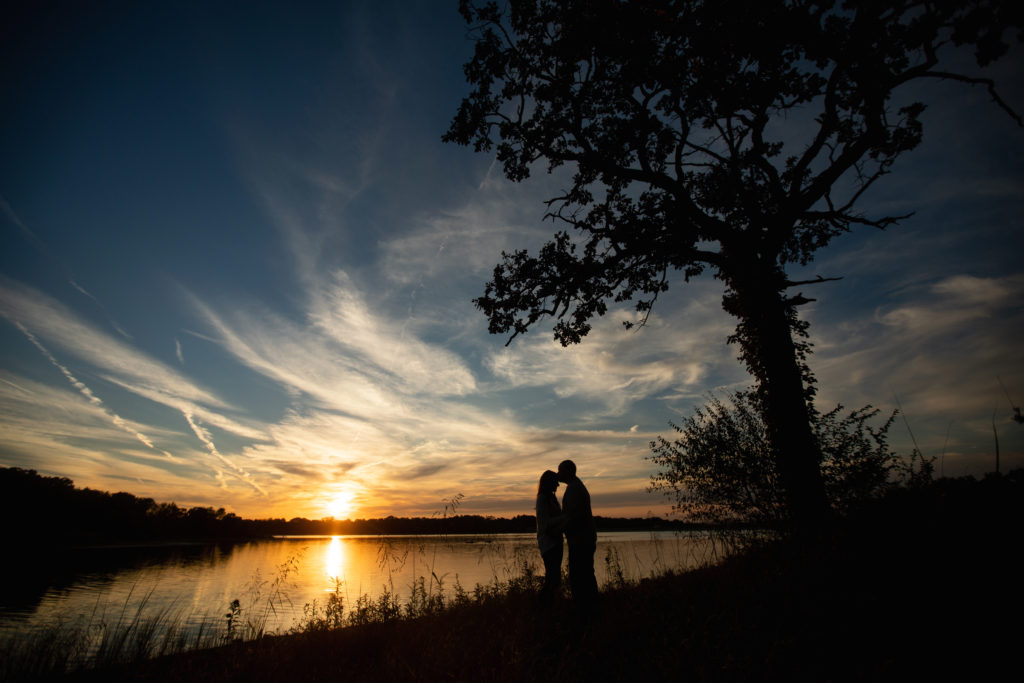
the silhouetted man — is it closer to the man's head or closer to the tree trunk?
the man's head

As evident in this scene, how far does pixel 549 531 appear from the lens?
6531 millimetres

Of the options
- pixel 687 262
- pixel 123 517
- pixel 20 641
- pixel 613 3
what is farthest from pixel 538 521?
pixel 123 517

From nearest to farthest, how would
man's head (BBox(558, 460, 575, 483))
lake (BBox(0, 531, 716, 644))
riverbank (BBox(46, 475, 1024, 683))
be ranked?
1. riverbank (BBox(46, 475, 1024, 683))
2. man's head (BBox(558, 460, 575, 483))
3. lake (BBox(0, 531, 716, 644))

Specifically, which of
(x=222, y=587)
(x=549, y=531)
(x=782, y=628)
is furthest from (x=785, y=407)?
(x=222, y=587)

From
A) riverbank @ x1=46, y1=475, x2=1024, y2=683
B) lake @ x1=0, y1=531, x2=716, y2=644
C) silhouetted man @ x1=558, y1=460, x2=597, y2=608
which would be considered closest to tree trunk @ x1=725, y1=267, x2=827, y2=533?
riverbank @ x1=46, y1=475, x2=1024, y2=683

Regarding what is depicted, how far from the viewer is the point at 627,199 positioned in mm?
10531

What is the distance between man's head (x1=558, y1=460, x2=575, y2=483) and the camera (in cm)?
652

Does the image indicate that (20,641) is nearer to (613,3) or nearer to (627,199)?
(627,199)

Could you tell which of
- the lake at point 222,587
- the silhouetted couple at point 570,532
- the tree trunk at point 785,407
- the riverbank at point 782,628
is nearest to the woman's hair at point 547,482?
the silhouetted couple at point 570,532

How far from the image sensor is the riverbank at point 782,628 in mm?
3623

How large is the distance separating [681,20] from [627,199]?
3.72 metres

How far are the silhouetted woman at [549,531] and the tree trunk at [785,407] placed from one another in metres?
4.56

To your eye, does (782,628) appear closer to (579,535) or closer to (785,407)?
(579,535)

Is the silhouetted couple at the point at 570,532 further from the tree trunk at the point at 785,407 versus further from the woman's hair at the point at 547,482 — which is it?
the tree trunk at the point at 785,407
